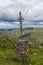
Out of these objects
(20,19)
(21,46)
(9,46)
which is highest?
(20,19)

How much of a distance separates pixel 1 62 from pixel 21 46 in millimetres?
3624

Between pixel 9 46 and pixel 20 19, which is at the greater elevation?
pixel 20 19

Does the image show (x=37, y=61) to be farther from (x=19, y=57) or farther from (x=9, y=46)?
(x=9, y=46)

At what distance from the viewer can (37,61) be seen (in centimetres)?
2808

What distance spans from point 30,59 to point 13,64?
11.5 ft

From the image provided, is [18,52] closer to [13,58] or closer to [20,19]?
[13,58]

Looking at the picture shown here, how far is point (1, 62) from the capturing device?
85.8 ft

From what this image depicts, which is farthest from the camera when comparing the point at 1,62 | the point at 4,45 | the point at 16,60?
the point at 4,45

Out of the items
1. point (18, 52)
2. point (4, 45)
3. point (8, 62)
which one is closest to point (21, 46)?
point (18, 52)

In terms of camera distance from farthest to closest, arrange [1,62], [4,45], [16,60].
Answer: [4,45] < [16,60] < [1,62]

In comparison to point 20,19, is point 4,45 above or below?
below

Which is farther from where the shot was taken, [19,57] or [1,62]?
[19,57]

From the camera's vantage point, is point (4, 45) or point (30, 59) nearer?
point (30, 59)

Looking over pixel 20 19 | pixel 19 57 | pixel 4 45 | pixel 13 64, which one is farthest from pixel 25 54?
pixel 4 45
